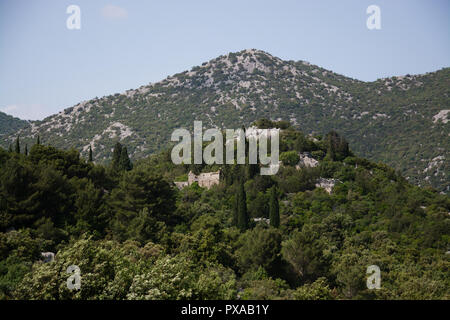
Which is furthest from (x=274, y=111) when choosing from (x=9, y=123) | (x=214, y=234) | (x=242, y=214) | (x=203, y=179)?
(x=214, y=234)

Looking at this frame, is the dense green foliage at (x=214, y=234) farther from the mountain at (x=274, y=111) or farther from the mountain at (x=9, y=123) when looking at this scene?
the mountain at (x=9, y=123)

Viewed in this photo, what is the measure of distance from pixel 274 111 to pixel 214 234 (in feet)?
366

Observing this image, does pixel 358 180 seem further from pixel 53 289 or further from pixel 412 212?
pixel 53 289

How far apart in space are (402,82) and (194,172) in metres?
117

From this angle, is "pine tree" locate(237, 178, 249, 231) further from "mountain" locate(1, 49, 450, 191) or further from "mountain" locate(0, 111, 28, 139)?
"mountain" locate(0, 111, 28, 139)

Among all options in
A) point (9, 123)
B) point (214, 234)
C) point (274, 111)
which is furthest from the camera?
point (9, 123)

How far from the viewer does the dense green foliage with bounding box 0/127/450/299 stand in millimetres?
19375

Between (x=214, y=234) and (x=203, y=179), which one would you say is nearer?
(x=214, y=234)

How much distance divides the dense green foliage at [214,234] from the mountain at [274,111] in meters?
53.5

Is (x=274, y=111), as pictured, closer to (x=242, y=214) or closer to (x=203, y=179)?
(x=203, y=179)

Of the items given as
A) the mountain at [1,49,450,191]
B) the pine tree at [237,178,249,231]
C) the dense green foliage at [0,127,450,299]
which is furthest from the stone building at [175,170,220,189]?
the mountain at [1,49,450,191]

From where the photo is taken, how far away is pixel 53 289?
1766cm

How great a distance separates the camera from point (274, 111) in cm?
14400
